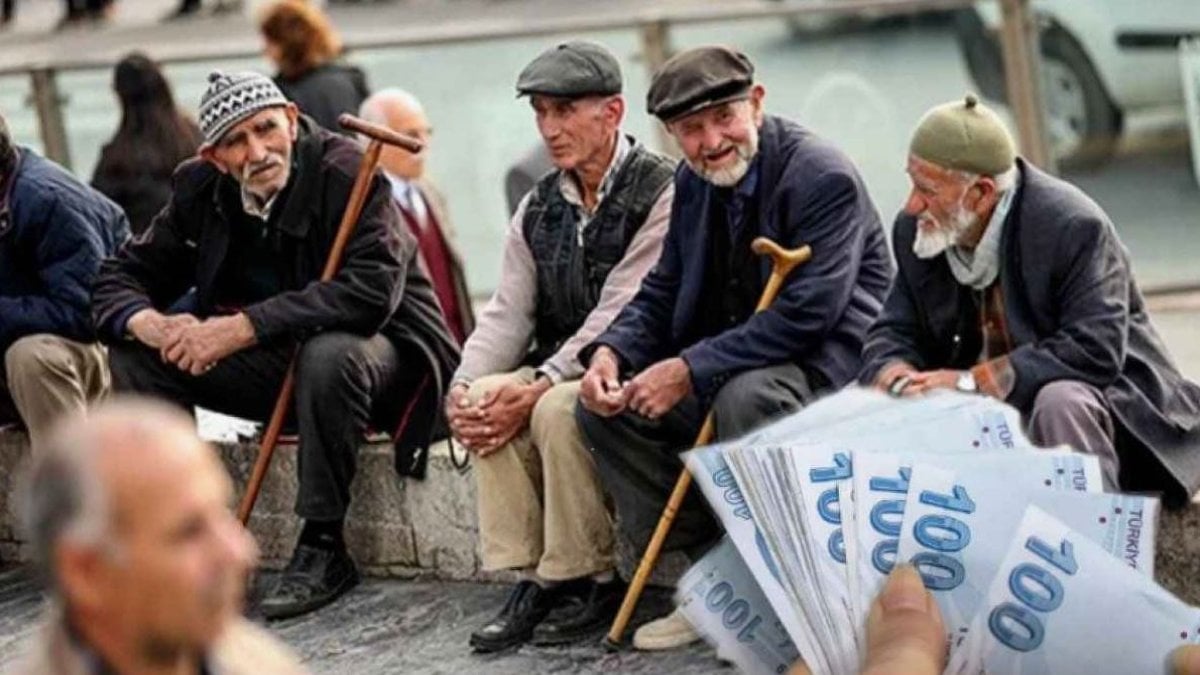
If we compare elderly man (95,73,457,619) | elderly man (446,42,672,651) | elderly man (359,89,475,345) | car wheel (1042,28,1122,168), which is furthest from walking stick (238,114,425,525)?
car wheel (1042,28,1122,168)

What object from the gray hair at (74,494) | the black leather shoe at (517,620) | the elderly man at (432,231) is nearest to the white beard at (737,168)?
the black leather shoe at (517,620)

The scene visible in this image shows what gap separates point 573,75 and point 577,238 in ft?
1.30

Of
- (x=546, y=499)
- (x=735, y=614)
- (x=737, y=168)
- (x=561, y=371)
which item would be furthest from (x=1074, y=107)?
(x=735, y=614)

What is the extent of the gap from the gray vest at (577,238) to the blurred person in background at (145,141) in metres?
2.72

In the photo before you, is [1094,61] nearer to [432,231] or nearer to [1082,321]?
[432,231]

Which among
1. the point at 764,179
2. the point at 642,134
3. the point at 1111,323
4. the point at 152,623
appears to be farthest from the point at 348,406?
the point at 152,623

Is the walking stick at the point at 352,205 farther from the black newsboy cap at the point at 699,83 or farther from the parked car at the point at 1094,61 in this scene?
the parked car at the point at 1094,61

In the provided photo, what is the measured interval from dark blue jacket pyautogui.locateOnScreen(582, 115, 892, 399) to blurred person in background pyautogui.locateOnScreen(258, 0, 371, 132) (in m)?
3.78

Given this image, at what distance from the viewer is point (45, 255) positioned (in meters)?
8.53

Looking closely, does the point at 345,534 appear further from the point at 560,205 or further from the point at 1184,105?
the point at 1184,105

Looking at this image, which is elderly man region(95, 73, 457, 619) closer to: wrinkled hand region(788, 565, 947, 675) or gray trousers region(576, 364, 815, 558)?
gray trousers region(576, 364, 815, 558)

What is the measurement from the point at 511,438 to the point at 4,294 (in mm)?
1839

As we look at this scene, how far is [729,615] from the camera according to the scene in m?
6.57

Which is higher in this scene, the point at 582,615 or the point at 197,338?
the point at 197,338
